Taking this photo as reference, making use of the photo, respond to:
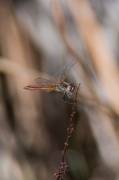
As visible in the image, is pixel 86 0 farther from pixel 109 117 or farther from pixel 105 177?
pixel 105 177

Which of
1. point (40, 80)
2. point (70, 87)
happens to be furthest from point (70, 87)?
point (40, 80)

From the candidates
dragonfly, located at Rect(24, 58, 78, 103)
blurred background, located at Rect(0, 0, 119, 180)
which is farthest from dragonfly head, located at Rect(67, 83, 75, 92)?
blurred background, located at Rect(0, 0, 119, 180)

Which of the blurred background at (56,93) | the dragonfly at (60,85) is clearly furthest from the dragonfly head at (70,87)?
the blurred background at (56,93)

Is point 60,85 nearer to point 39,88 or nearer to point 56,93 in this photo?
point 39,88

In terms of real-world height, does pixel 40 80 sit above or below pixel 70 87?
above

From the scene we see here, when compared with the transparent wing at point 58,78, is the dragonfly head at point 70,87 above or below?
below

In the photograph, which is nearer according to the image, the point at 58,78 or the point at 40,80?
the point at 58,78

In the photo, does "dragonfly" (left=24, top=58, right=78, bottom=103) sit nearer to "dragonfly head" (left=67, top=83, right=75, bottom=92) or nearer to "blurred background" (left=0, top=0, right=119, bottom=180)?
"dragonfly head" (left=67, top=83, right=75, bottom=92)

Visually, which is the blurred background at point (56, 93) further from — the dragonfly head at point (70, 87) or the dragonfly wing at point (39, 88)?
the dragonfly head at point (70, 87)

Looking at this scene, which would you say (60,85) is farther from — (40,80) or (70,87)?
(40,80)
